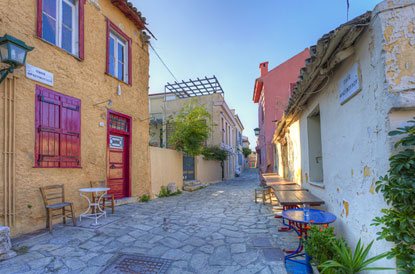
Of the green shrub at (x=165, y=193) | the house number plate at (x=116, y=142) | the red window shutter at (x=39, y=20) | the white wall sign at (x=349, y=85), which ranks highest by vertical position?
the red window shutter at (x=39, y=20)

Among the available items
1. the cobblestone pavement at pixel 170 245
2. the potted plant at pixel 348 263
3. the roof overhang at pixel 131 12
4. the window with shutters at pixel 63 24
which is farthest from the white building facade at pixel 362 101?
the roof overhang at pixel 131 12

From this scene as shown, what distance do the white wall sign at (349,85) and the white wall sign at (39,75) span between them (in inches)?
211

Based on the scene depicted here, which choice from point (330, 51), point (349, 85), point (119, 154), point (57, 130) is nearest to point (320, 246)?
point (349, 85)

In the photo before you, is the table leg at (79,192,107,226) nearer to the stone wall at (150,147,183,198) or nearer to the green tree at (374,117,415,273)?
the stone wall at (150,147,183,198)

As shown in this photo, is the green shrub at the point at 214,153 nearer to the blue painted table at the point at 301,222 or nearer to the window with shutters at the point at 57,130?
the window with shutters at the point at 57,130

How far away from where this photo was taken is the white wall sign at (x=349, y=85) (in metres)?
2.51

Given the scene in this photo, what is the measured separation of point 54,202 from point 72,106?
2.15m

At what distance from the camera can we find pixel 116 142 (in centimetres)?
730

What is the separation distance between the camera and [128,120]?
7.77 m

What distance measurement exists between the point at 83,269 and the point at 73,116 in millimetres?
3703

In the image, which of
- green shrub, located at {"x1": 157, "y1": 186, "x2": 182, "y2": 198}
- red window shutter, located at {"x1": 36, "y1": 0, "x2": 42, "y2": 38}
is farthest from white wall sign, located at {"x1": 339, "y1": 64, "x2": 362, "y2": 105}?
green shrub, located at {"x1": 157, "y1": 186, "x2": 182, "y2": 198}

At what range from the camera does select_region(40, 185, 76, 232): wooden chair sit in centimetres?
452

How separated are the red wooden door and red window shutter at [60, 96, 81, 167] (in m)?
1.19

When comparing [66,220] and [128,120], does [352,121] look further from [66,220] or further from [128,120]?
[128,120]
